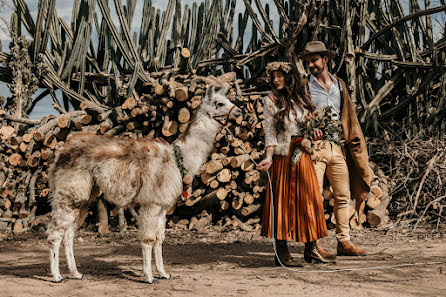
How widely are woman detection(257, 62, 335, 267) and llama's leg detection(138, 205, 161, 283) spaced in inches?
46.9

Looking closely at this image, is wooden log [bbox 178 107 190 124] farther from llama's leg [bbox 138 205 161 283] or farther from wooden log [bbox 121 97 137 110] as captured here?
llama's leg [bbox 138 205 161 283]

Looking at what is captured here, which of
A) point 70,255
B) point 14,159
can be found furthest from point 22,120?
point 70,255

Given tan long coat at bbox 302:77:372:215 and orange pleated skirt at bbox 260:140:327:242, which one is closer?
orange pleated skirt at bbox 260:140:327:242

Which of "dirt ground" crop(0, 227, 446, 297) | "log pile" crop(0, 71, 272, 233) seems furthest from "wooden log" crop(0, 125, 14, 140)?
"dirt ground" crop(0, 227, 446, 297)

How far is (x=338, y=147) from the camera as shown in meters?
5.45

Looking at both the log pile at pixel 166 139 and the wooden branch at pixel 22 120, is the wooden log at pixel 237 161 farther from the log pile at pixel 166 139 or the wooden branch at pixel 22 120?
the wooden branch at pixel 22 120

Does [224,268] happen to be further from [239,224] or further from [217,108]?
[239,224]

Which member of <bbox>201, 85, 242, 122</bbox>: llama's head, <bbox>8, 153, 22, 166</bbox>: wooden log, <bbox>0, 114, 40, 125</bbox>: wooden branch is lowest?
<bbox>8, 153, 22, 166</bbox>: wooden log

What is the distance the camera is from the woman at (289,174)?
4973mm

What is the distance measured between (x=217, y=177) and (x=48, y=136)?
Answer: 2.85m

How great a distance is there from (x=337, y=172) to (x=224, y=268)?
1.67 metres

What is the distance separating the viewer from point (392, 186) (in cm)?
805

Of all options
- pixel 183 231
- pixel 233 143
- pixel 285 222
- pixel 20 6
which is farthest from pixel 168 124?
pixel 20 6

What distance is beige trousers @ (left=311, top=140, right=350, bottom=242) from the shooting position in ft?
17.6
